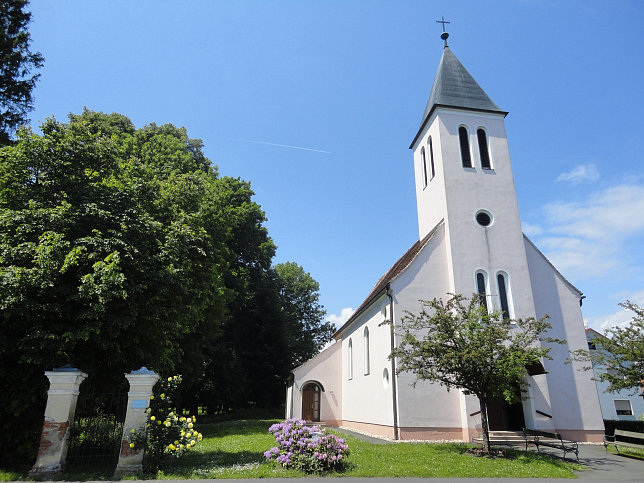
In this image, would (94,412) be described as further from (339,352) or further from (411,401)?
(339,352)

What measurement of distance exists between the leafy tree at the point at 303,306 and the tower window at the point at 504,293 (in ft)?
98.6

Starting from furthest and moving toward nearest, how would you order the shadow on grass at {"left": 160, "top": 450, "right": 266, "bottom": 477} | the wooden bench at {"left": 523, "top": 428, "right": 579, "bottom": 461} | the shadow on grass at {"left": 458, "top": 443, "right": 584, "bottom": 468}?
1. the wooden bench at {"left": 523, "top": 428, "right": 579, "bottom": 461}
2. the shadow on grass at {"left": 458, "top": 443, "right": 584, "bottom": 468}
3. the shadow on grass at {"left": 160, "top": 450, "right": 266, "bottom": 477}

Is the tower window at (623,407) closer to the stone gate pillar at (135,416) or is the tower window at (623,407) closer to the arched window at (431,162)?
the arched window at (431,162)

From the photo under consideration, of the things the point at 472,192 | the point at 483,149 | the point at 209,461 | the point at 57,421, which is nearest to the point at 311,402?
the point at 472,192

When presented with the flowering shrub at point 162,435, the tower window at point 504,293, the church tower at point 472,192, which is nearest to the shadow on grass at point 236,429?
the flowering shrub at point 162,435

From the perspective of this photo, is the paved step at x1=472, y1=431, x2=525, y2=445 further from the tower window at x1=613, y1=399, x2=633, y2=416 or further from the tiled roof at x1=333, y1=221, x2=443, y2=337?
the tower window at x1=613, y1=399, x2=633, y2=416

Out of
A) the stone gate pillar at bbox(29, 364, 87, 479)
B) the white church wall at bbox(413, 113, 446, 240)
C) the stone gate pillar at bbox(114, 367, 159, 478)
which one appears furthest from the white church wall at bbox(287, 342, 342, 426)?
the stone gate pillar at bbox(29, 364, 87, 479)

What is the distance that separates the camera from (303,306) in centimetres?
4934

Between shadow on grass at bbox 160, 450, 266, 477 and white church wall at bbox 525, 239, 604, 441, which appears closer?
shadow on grass at bbox 160, 450, 266, 477

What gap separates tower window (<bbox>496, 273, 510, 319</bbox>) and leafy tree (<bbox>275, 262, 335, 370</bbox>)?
30041 millimetres

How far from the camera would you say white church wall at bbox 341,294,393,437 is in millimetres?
19538

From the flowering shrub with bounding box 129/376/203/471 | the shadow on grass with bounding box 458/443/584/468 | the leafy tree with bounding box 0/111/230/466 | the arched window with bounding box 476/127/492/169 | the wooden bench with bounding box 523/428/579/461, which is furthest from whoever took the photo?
the arched window with bounding box 476/127/492/169

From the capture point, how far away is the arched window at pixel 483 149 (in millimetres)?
22234

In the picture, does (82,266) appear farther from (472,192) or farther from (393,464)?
(472,192)
